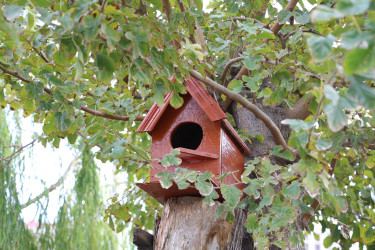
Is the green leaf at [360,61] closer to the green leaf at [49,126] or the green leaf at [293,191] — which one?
the green leaf at [293,191]

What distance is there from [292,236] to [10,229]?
2.13 m

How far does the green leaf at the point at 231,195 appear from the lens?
186 cm

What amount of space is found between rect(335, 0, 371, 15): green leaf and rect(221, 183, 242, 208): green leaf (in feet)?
3.35

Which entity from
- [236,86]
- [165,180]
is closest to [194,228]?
[165,180]

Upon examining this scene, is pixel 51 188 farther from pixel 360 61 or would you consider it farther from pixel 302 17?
pixel 360 61

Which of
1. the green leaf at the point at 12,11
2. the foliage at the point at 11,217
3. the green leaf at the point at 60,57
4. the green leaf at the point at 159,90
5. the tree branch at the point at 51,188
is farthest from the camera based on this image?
the tree branch at the point at 51,188

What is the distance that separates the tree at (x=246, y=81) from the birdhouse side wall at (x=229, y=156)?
63 mm

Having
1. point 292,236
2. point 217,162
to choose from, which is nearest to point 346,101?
point 292,236

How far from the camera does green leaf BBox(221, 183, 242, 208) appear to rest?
1.86 metres

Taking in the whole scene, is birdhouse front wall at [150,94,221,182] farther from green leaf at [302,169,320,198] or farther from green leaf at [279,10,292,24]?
green leaf at [302,169,320,198]

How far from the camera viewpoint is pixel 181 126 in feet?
8.08

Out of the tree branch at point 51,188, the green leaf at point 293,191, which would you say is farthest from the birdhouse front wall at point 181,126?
the tree branch at point 51,188

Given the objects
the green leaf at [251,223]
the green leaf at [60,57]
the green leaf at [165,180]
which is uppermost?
the green leaf at [60,57]

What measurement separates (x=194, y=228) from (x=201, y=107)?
508 mm
